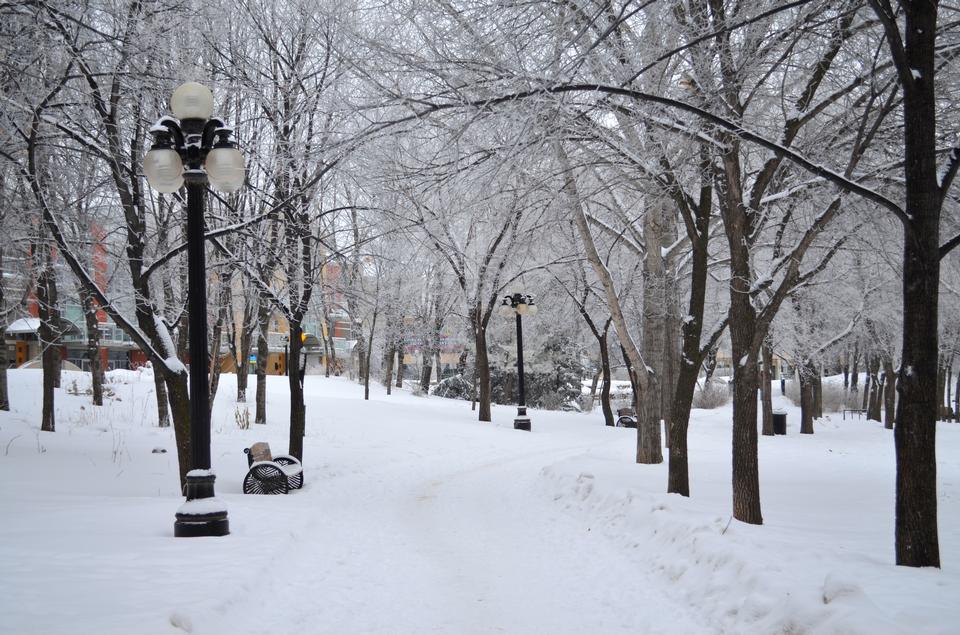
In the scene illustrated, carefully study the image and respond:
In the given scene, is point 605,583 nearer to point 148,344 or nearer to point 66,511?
point 66,511

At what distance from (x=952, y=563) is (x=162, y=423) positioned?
17372 mm

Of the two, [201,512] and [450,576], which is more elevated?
[201,512]

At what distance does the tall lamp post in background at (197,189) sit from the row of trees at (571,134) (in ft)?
4.36

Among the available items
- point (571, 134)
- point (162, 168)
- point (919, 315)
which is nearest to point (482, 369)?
point (571, 134)

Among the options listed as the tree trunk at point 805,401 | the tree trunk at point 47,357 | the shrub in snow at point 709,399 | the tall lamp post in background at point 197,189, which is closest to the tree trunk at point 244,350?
the tree trunk at point 47,357

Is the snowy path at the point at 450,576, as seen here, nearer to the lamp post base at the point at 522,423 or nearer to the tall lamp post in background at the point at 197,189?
the tall lamp post in background at the point at 197,189

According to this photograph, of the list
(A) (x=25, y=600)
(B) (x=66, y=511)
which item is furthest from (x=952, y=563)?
(B) (x=66, y=511)

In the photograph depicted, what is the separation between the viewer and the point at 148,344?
9.65 meters

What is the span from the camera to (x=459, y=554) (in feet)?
24.1

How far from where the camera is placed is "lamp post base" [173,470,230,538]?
259 inches

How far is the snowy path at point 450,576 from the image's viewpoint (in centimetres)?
514

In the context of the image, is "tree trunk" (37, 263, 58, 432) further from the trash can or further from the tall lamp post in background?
the trash can

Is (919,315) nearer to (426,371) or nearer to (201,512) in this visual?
(201,512)

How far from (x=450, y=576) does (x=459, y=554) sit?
885 mm
